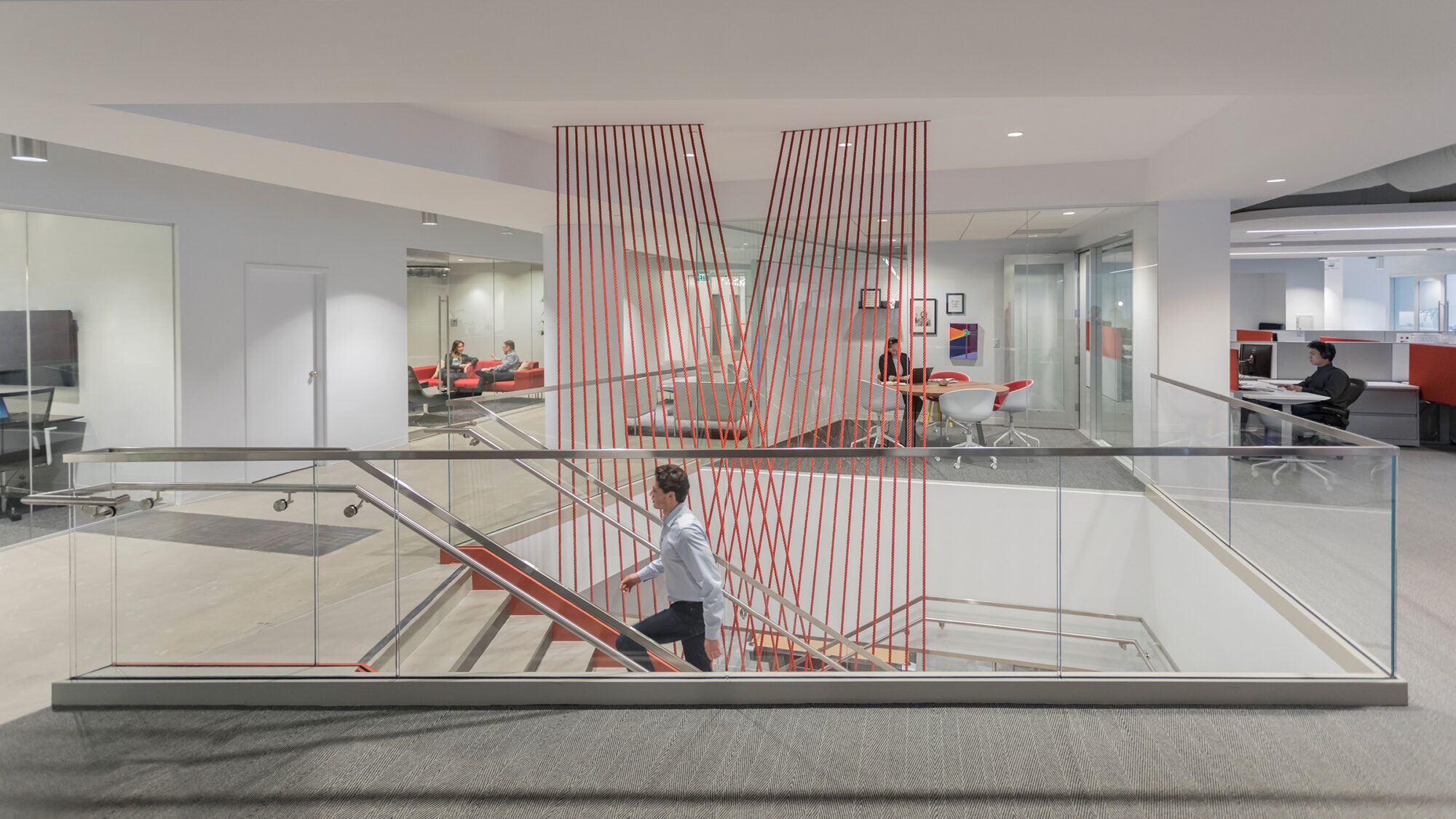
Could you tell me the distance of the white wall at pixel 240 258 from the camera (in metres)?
6.81

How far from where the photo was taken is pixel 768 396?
27.4 feet

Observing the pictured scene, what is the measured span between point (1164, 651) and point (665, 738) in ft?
9.48

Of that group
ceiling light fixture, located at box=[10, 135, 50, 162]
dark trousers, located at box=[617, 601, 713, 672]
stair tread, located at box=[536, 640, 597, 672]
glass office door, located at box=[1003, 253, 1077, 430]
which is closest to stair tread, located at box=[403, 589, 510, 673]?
stair tread, located at box=[536, 640, 597, 672]

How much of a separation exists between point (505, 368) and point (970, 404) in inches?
311

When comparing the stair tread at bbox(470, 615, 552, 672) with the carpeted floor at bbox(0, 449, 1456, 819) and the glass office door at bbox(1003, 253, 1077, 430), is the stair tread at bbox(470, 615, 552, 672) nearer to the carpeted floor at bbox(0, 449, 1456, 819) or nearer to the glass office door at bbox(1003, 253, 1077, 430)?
the carpeted floor at bbox(0, 449, 1456, 819)

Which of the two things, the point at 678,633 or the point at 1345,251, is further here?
the point at 1345,251

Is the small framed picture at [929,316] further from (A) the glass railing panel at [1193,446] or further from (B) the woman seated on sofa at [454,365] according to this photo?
(B) the woman seated on sofa at [454,365]

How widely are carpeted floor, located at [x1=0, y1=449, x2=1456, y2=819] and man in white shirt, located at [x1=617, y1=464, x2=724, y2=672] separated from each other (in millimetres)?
326

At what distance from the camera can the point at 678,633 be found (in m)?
3.66

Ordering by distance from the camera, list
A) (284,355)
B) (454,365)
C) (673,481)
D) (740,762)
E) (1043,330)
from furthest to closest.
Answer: (454,365) < (284,355) < (1043,330) < (673,481) < (740,762)

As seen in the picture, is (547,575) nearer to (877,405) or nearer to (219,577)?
(219,577)

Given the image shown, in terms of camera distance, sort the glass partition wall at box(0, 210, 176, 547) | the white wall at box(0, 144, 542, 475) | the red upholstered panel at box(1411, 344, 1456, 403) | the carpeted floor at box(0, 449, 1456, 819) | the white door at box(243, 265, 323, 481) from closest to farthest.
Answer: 1. the carpeted floor at box(0, 449, 1456, 819)
2. the glass partition wall at box(0, 210, 176, 547)
3. the white wall at box(0, 144, 542, 475)
4. the white door at box(243, 265, 323, 481)
5. the red upholstered panel at box(1411, 344, 1456, 403)

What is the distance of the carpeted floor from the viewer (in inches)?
107

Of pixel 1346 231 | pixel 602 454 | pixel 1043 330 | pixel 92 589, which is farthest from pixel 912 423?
pixel 1346 231
